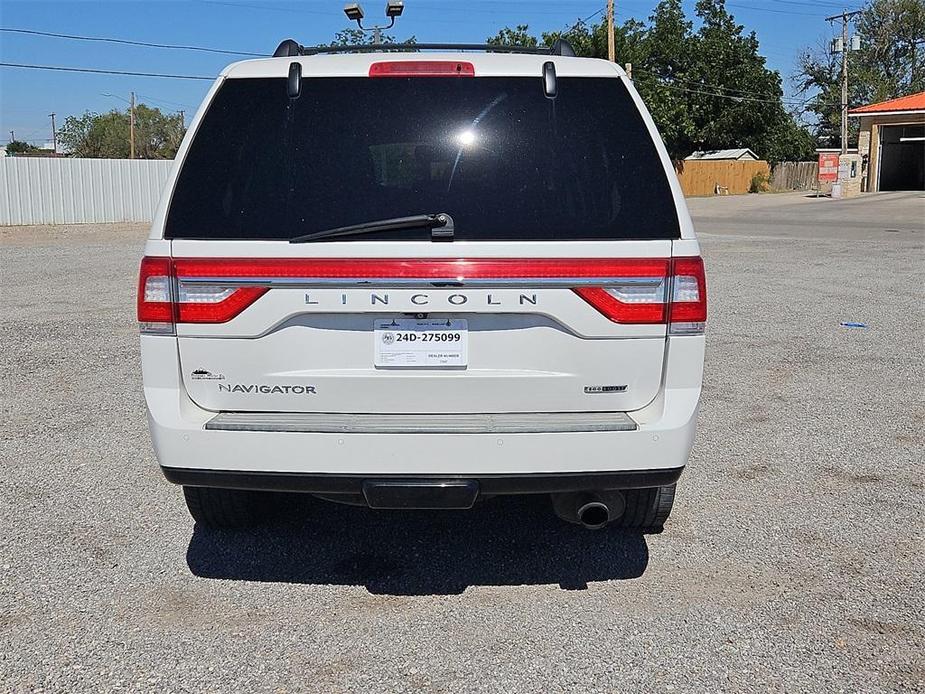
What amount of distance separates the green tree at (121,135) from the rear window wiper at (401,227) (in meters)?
78.4

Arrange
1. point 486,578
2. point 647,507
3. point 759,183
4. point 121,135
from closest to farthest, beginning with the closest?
point 486,578 < point 647,507 < point 759,183 < point 121,135

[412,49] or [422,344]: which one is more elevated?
[412,49]

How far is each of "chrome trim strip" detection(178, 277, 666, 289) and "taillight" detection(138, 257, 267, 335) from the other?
0.08 ft

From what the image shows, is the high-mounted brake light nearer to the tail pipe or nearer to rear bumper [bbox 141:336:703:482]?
rear bumper [bbox 141:336:703:482]

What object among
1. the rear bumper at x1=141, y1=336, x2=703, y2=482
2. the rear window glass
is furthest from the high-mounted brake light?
the rear bumper at x1=141, y1=336, x2=703, y2=482

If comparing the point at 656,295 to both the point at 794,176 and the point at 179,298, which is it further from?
the point at 794,176

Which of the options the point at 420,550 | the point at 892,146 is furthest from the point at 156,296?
the point at 892,146

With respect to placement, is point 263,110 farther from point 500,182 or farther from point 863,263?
point 863,263

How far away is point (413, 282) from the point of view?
128 inches

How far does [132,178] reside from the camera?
3069 centimetres

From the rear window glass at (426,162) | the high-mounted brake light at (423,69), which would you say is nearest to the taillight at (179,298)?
the rear window glass at (426,162)

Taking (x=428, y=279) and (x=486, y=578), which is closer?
(x=428, y=279)

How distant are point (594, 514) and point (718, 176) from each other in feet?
176

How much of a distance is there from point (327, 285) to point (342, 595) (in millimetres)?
1272
